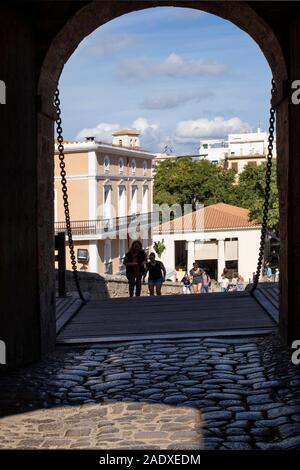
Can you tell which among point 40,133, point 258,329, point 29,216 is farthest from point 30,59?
point 258,329

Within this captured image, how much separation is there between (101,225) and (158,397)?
3984 centimetres

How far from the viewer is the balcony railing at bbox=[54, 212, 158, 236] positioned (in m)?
44.8

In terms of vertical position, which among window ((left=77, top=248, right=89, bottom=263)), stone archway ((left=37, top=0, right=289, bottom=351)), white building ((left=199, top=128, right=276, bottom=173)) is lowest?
window ((left=77, top=248, right=89, bottom=263))

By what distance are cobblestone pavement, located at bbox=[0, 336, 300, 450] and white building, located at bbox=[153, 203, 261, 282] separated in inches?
1768

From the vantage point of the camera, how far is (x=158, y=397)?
5598 mm

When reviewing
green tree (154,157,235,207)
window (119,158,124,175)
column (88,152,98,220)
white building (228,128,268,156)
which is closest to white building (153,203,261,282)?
window (119,158,124,175)

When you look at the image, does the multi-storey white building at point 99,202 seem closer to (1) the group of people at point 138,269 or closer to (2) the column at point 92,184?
(2) the column at point 92,184

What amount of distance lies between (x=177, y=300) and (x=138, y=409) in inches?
219

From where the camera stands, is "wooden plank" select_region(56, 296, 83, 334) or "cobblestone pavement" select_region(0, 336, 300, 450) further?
"wooden plank" select_region(56, 296, 83, 334)

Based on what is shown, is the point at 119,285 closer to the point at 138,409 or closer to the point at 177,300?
the point at 177,300

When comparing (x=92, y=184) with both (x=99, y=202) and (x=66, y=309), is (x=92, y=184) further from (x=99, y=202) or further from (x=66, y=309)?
(x=66, y=309)

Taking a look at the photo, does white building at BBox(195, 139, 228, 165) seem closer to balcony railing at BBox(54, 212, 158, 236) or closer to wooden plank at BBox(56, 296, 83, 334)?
balcony railing at BBox(54, 212, 158, 236)

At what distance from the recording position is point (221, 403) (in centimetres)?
538

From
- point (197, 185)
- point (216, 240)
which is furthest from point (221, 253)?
point (197, 185)
